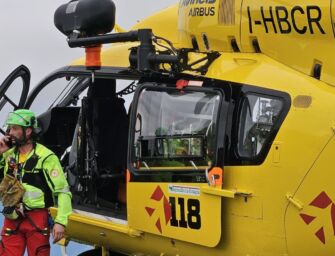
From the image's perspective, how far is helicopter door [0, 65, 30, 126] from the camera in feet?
19.5

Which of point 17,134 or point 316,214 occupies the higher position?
point 17,134

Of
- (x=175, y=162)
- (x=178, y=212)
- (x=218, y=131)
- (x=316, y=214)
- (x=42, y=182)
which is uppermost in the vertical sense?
(x=218, y=131)

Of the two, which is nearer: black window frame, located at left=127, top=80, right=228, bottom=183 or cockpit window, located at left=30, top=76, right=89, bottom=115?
black window frame, located at left=127, top=80, right=228, bottom=183

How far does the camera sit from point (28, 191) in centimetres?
484

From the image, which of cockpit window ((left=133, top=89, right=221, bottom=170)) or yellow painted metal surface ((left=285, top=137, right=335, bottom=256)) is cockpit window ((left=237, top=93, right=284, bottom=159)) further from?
yellow painted metal surface ((left=285, top=137, right=335, bottom=256))

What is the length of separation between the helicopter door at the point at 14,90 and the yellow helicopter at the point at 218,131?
68cm

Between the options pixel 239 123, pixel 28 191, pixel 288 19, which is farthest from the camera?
pixel 28 191

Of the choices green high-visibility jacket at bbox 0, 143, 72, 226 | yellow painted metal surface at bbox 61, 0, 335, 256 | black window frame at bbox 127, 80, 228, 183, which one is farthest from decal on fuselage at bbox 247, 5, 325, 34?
green high-visibility jacket at bbox 0, 143, 72, 226

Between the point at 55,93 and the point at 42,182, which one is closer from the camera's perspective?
the point at 42,182

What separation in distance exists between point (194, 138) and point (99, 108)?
1542 millimetres

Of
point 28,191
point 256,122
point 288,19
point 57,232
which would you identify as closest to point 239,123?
point 256,122

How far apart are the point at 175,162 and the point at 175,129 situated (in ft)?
0.83

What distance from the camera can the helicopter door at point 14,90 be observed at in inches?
234

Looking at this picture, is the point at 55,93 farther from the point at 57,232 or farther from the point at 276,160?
the point at 276,160
